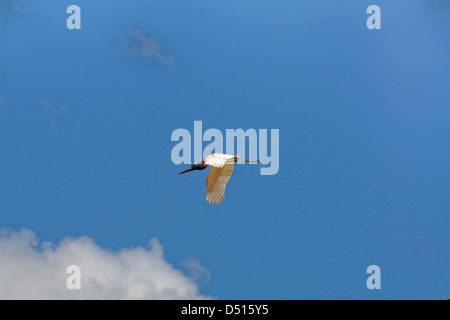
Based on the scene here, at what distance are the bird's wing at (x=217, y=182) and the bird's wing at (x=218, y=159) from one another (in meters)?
0.90

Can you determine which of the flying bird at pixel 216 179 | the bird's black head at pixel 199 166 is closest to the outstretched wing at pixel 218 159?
the flying bird at pixel 216 179

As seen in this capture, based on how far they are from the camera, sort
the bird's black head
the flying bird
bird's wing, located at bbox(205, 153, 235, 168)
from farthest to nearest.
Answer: the bird's black head → the flying bird → bird's wing, located at bbox(205, 153, 235, 168)

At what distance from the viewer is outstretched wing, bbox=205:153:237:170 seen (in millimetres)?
28906

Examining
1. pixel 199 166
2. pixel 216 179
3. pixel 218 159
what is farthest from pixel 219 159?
pixel 199 166

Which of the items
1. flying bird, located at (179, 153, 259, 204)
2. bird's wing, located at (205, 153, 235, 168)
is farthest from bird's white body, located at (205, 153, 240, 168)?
flying bird, located at (179, 153, 259, 204)

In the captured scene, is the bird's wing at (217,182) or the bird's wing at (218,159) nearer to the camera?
the bird's wing at (218,159)

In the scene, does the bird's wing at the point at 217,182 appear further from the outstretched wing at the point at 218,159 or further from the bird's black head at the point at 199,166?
the outstretched wing at the point at 218,159

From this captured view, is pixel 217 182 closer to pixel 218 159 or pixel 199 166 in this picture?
pixel 199 166

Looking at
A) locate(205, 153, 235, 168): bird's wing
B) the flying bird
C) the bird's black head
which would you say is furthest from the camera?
the bird's black head

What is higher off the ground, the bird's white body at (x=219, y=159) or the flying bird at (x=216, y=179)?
the bird's white body at (x=219, y=159)

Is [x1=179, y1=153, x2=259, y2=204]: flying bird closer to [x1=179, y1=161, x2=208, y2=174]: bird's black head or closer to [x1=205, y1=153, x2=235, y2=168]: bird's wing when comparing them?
[x1=179, y1=161, x2=208, y2=174]: bird's black head

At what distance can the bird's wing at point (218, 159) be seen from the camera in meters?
28.9
